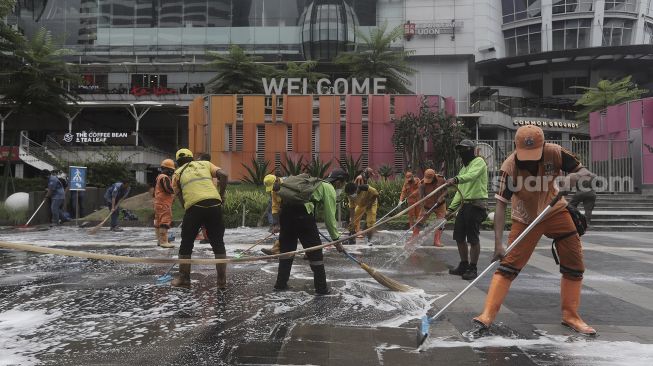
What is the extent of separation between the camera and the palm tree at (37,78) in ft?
74.7

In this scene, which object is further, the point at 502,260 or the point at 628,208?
the point at 628,208

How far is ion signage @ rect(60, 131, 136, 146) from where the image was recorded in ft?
119

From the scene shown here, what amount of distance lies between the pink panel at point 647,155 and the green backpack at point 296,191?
60.0 ft

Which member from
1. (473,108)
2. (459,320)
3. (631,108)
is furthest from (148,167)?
(459,320)

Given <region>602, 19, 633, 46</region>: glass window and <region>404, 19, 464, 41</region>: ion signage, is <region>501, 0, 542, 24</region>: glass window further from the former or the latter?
<region>404, 19, 464, 41</region>: ion signage

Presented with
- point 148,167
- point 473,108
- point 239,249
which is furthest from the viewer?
point 473,108

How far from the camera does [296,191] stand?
5.64 meters

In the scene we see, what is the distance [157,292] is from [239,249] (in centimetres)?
408

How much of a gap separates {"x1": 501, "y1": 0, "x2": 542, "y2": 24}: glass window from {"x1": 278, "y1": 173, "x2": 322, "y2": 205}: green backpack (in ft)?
165

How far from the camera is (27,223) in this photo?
52.0 feet

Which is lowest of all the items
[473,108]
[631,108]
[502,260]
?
[502,260]

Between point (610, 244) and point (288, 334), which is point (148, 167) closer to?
point (610, 244)

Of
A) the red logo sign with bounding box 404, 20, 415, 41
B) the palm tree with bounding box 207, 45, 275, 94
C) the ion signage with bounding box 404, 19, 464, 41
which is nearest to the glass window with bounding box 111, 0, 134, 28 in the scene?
the palm tree with bounding box 207, 45, 275, 94

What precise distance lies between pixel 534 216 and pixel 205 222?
3647 mm
